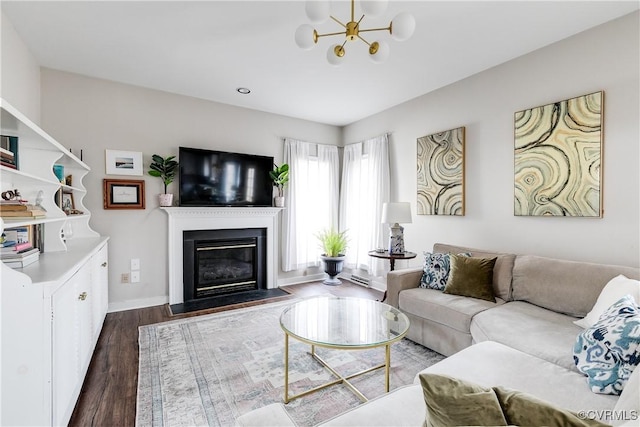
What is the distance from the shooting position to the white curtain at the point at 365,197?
169 inches

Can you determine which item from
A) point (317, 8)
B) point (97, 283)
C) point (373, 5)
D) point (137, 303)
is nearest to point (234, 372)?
point (97, 283)

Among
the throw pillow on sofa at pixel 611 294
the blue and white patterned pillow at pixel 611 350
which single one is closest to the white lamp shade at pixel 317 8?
the blue and white patterned pillow at pixel 611 350

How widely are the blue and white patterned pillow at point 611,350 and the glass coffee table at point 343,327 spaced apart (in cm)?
88

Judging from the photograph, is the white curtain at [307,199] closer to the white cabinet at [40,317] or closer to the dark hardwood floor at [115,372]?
the dark hardwood floor at [115,372]

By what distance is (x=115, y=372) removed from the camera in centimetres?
221

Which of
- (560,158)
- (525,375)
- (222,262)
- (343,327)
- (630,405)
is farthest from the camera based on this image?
(222,262)

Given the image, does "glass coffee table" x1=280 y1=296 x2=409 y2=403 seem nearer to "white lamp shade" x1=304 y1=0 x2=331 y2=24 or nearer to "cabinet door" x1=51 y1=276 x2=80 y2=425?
"cabinet door" x1=51 y1=276 x2=80 y2=425

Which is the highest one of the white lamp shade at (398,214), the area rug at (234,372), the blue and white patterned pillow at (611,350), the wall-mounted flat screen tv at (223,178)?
the wall-mounted flat screen tv at (223,178)

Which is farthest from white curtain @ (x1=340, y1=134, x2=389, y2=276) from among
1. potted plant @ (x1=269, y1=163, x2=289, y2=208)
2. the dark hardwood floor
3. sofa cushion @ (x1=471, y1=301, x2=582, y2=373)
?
sofa cushion @ (x1=471, y1=301, x2=582, y2=373)

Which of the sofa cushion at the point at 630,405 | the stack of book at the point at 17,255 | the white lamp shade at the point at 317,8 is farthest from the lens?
the stack of book at the point at 17,255

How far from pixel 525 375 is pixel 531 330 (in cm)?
59

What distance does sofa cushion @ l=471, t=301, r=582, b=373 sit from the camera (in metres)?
1.68

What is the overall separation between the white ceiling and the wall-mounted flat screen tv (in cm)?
82

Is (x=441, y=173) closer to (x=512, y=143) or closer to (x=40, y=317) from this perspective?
(x=512, y=143)
